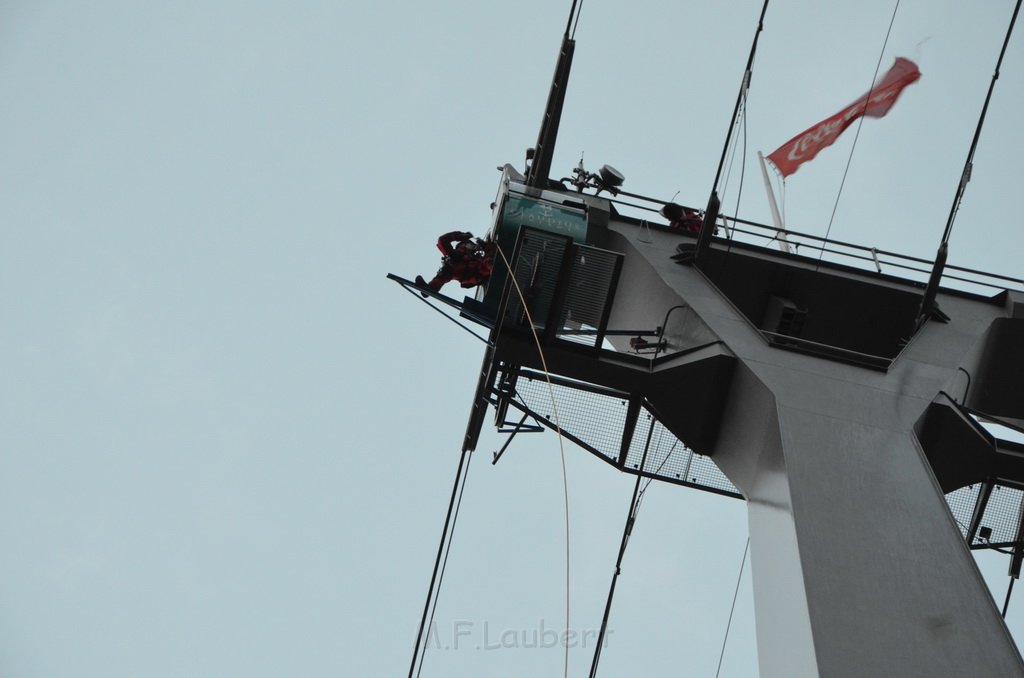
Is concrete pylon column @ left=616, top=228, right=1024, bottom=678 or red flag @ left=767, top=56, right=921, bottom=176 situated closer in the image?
concrete pylon column @ left=616, top=228, right=1024, bottom=678

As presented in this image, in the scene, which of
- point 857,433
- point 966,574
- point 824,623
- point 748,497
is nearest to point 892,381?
point 857,433

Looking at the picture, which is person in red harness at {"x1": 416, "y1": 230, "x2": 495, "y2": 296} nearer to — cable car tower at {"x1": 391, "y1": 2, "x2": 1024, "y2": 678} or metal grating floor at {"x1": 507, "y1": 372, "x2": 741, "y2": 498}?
cable car tower at {"x1": 391, "y1": 2, "x2": 1024, "y2": 678}

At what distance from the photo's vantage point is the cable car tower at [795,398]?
8211mm

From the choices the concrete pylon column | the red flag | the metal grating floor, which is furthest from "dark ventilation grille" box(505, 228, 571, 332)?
the red flag

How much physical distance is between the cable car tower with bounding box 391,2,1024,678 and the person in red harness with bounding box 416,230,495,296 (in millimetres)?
584

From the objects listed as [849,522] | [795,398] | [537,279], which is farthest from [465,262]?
[849,522]

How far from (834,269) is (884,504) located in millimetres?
6452

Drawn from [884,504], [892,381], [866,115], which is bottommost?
[884,504]

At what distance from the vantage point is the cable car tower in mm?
8211

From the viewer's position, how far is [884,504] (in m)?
9.26

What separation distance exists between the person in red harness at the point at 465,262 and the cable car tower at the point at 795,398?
0.58 m

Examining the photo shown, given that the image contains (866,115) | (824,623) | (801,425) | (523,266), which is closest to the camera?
(824,623)

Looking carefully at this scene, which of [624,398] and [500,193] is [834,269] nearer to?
[624,398]

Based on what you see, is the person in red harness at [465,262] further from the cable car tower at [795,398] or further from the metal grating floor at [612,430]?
the metal grating floor at [612,430]
